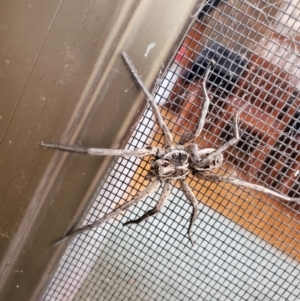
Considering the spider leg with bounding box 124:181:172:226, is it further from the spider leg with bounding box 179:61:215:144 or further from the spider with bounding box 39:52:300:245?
the spider leg with bounding box 179:61:215:144

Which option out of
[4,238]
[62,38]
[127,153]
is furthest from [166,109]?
[4,238]

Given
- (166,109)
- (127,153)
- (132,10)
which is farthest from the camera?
(166,109)

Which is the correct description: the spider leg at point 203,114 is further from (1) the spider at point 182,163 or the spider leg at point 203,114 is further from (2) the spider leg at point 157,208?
(2) the spider leg at point 157,208

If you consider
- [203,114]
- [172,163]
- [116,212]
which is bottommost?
[116,212]

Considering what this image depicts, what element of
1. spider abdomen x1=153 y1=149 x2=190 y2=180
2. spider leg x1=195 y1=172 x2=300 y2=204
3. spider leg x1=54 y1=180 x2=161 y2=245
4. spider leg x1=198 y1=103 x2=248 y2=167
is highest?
spider leg x1=198 y1=103 x2=248 y2=167

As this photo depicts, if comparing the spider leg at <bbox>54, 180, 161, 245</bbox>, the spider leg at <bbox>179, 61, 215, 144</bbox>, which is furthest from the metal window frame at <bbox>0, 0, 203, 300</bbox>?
the spider leg at <bbox>179, 61, 215, 144</bbox>

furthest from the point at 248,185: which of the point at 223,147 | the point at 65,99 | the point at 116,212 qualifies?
the point at 65,99

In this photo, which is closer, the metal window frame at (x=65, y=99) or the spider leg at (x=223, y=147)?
the metal window frame at (x=65, y=99)

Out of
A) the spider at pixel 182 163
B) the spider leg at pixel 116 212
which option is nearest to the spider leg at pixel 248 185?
the spider at pixel 182 163

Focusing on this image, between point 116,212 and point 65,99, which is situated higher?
point 65,99

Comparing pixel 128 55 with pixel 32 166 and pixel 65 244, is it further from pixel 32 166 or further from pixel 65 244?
pixel 65 244

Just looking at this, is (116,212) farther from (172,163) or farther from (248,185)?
(248,185)
